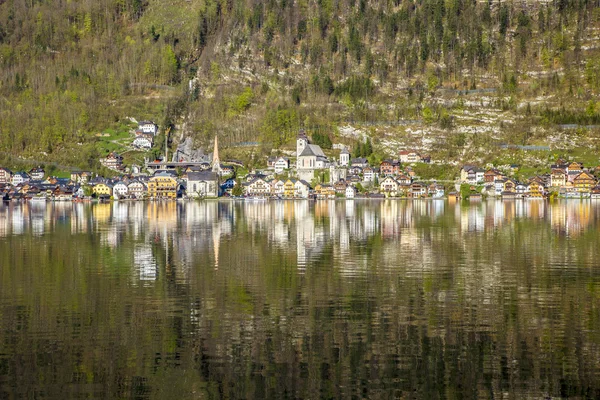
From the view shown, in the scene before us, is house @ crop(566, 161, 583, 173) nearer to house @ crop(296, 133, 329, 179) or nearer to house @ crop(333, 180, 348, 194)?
house @ crop(333, 180, 348, 194)

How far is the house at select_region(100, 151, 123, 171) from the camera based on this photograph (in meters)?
137

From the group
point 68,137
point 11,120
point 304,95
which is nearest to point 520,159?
point 304,95

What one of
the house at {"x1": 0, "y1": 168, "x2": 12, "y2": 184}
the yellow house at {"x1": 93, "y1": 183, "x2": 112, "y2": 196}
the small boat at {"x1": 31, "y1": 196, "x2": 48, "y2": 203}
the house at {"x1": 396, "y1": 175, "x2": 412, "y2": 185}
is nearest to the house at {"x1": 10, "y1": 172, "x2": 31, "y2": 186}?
the house at {"x1": 0, "y1": 168, "x2": 12, "y2": 184}

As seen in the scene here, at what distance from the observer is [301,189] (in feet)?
422

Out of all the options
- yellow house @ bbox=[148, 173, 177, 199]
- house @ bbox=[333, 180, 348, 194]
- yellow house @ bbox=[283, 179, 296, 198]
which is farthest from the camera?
yellow house @ bbox=[283, 179, 296, 198]

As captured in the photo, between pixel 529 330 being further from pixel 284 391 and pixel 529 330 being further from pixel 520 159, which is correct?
pixel 520 159

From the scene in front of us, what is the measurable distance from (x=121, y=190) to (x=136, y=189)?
7.94 ft

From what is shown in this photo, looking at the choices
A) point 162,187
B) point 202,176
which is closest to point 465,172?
→ point 202,176

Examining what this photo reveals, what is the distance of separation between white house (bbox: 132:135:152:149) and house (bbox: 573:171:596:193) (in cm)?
7664

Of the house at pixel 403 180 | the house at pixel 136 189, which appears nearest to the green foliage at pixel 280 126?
the house at pixel 136 189

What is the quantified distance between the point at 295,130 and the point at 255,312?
119m

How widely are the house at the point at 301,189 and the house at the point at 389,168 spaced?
1237 cm

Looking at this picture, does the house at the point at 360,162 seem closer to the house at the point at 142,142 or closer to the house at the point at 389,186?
the house at the point at 389,186

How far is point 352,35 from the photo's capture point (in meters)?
164
